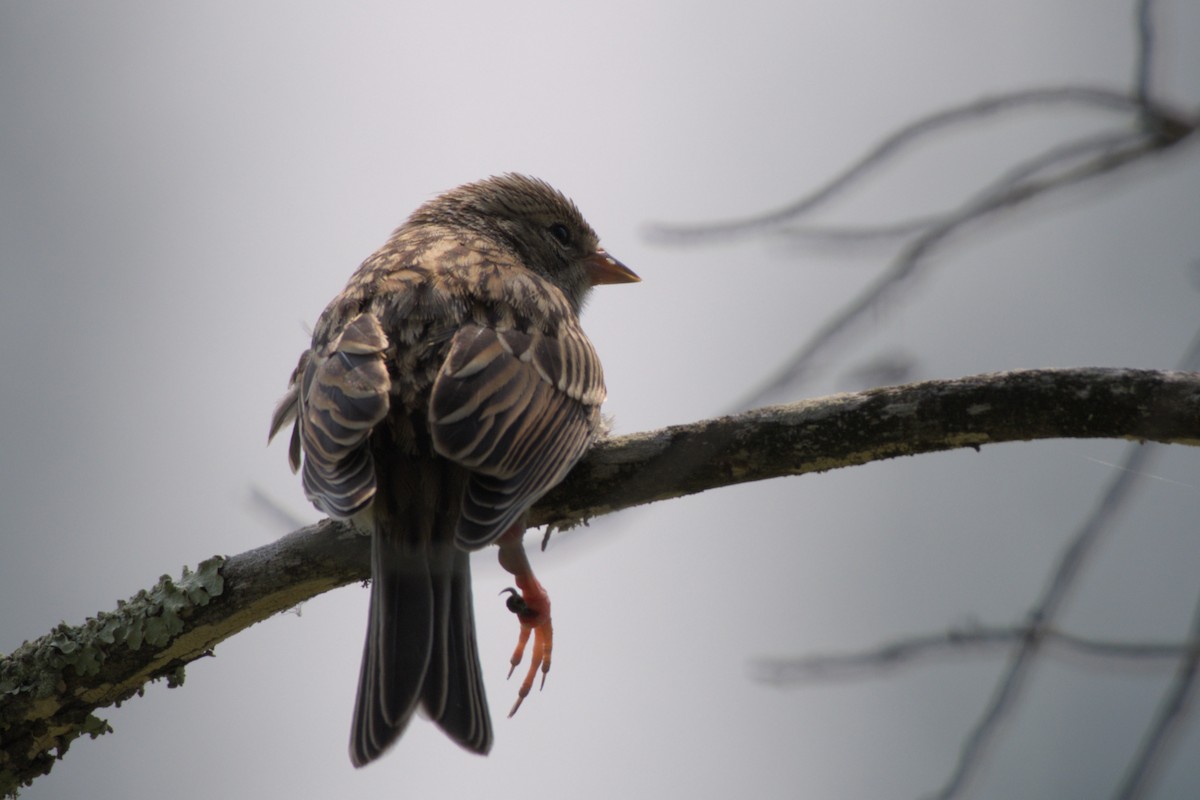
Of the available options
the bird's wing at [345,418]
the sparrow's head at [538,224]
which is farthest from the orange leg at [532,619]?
the sparrow's head at [538,224]

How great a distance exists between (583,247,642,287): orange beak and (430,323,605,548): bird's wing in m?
1.77

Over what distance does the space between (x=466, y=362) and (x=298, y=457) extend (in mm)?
991

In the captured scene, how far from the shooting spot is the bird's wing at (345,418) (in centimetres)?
340

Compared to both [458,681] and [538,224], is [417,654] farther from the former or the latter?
[538,224]

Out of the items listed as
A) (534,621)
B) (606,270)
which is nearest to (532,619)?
(534,621)

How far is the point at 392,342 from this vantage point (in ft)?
12.9

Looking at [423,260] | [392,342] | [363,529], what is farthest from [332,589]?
[423,260]

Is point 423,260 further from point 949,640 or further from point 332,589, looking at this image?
point 949,640

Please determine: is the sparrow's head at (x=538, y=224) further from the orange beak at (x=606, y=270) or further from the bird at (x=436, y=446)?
the bird at (x=436, y=446)

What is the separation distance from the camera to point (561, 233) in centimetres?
591

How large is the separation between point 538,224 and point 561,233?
0.12 meters

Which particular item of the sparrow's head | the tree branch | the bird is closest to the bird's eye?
the sparrow's head

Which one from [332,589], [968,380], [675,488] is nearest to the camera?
[968,380]

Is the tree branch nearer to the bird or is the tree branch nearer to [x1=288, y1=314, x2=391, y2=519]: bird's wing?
the bird
